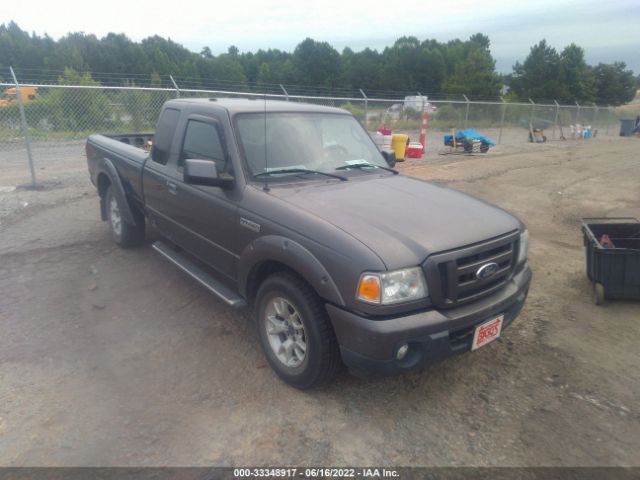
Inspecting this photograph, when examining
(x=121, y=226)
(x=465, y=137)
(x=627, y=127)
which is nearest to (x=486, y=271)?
(x=121, y=226)

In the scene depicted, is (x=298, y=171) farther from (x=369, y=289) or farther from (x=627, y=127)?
(x=627, y=127)

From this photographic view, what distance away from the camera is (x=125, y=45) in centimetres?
4128

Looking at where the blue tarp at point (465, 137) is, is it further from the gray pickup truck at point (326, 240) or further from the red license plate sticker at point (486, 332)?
the red license plate sticker at point (486, 332)

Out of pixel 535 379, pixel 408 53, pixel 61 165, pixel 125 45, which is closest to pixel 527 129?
pixel 61 165

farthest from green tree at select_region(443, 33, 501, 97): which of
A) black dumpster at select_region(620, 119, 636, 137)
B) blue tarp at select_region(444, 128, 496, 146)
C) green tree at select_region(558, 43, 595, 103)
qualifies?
blue tarp at select_region(444, 128, 496, 146)

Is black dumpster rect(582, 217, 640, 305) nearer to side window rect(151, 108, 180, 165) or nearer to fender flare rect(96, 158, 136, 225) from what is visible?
side window rect(151, 108, 180, 165)

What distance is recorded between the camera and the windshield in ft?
11.9

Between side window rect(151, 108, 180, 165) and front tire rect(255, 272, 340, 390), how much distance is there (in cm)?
205

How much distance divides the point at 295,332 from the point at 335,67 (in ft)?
209

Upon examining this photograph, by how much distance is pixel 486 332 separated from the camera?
116 inches

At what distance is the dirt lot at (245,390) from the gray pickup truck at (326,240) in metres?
0.42

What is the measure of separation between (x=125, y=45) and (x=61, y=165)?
34883 mm

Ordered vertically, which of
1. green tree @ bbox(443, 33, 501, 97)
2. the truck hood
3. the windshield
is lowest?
the truck hood

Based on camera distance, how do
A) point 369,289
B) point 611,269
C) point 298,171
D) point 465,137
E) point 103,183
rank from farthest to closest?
point 465,137 → point 103,183 → point 611,269 → point 298,171 → point 369,289
